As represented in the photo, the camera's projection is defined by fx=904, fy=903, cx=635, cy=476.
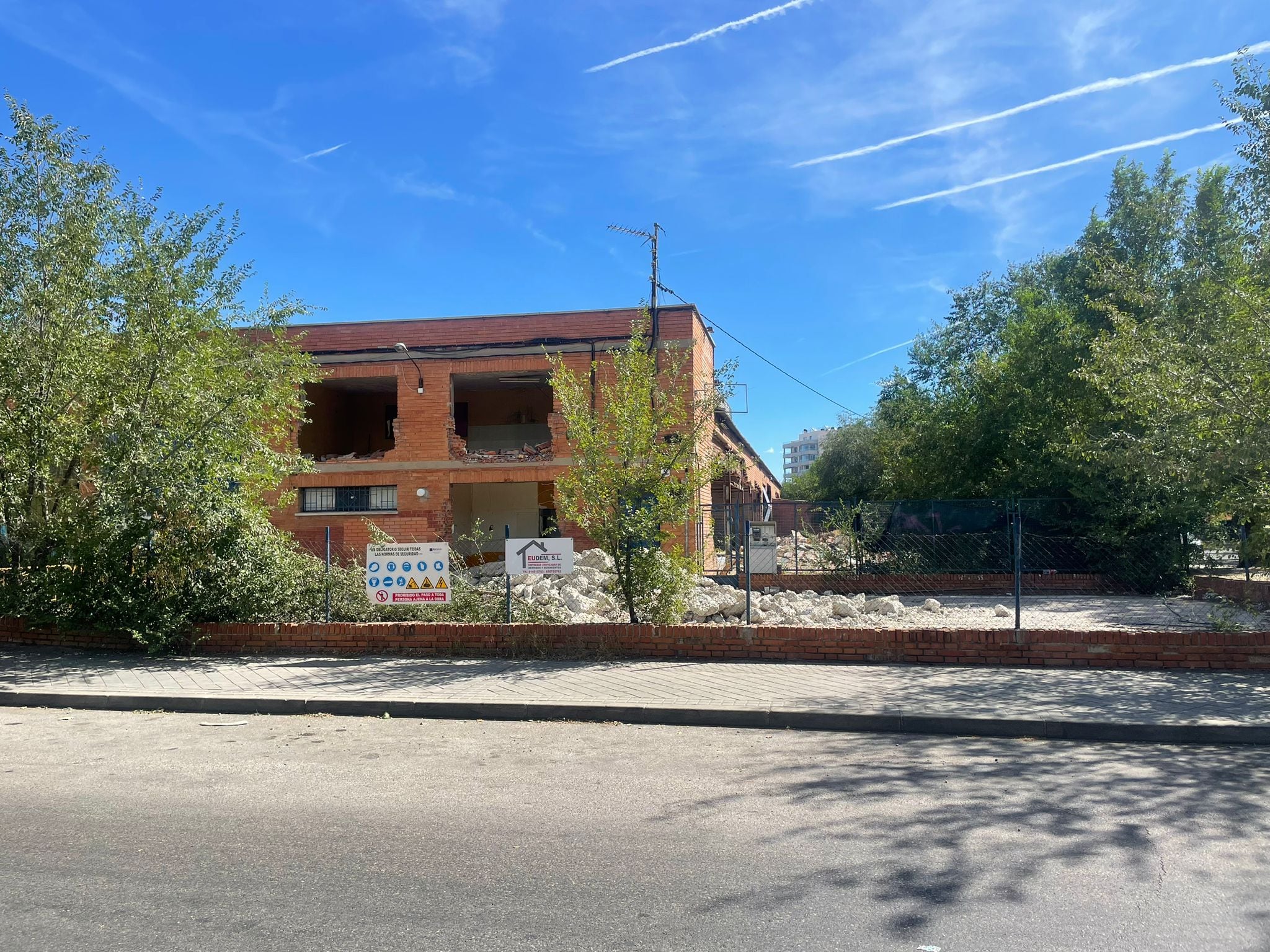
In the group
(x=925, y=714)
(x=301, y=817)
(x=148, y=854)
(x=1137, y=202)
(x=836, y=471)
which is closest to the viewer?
(x=148, y=854)

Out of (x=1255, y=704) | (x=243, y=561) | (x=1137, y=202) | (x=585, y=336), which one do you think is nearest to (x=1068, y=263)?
(x=1137, y=202)

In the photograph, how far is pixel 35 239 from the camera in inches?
453

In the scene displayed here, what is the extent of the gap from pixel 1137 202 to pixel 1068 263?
3.50 metres

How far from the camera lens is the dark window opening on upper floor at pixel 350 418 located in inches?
1093

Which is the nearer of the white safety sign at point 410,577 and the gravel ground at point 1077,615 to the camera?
the white safety sign at point 410,577

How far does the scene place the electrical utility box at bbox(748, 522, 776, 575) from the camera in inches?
744

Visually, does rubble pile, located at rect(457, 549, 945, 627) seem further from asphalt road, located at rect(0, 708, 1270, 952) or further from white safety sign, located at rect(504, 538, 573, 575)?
asphalt road, located at rect(0, 708, 1270, 952)

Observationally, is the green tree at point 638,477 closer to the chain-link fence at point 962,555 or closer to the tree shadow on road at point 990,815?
the tree shadow on road at point 990,815

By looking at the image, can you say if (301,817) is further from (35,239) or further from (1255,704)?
(35,239)

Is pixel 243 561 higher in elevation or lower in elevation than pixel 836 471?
lower

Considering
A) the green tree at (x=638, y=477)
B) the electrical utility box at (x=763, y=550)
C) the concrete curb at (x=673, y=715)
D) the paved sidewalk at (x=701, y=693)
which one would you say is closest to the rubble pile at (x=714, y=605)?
the green tree at (x=638, y=477)

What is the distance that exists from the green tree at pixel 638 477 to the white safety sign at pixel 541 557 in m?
0.46

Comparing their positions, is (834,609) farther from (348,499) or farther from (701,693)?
(348,499)

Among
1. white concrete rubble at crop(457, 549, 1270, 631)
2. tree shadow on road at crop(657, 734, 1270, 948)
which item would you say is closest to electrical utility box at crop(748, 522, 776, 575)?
white concrete rubble at crop(457, 549, 1270, 631)
